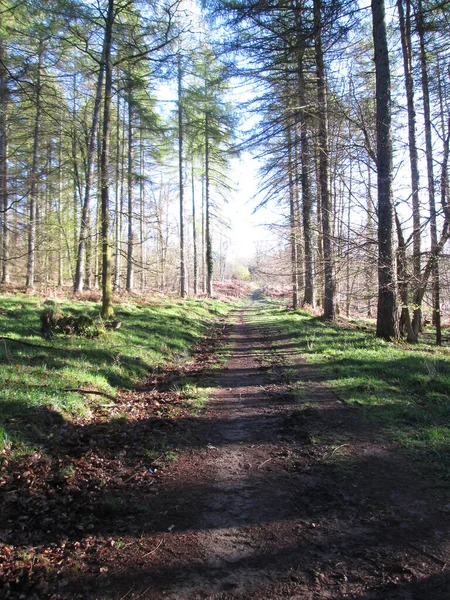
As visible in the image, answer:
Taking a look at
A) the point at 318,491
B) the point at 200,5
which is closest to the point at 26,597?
the point at 318,491

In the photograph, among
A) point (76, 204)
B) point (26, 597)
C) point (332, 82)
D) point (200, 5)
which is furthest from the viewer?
point (76, 204)

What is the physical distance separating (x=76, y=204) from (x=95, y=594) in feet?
86.0

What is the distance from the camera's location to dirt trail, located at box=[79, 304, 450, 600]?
2271 mm

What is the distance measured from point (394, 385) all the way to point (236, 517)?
4444mm

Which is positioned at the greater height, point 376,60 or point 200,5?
point 200,5

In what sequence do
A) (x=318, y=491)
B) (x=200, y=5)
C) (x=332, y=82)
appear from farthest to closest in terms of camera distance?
(x=332, y=82) < (x=200, y=5) < (x=318, y=491)

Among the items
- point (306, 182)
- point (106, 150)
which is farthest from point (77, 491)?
point (306, 182)

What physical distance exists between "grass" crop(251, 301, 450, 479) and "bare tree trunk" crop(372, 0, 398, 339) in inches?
61.9

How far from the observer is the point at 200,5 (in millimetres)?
10000

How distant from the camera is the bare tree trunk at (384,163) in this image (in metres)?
9.13

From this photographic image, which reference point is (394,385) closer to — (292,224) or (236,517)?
(236,517)

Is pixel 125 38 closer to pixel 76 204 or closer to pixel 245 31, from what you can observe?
pixel 245 31

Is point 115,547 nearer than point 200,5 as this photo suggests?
Yes

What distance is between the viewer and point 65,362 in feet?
20.8
